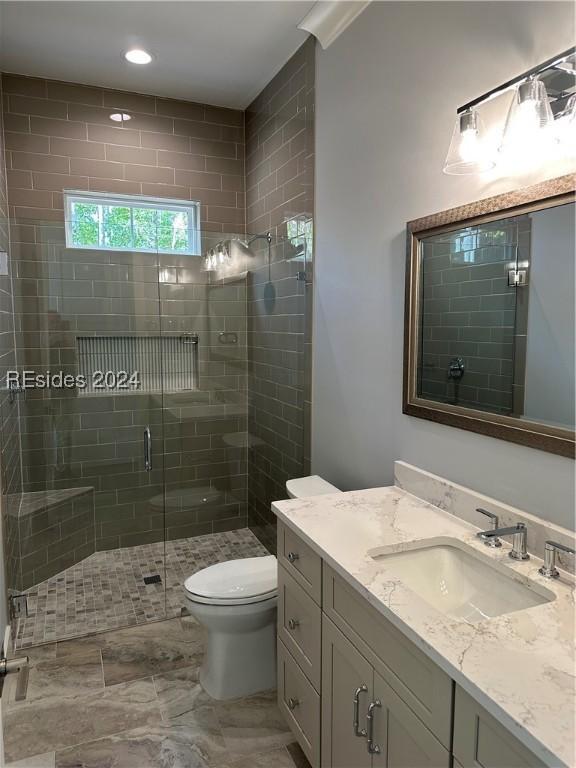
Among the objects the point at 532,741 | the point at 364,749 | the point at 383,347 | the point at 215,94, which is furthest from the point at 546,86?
the point at 215,94

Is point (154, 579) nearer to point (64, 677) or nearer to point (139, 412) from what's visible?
point (64, 677)

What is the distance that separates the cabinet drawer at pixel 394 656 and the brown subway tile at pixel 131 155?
2905 mm

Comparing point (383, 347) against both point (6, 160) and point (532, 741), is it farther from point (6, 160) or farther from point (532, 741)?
point (6, 160)

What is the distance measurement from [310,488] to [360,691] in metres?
1.17

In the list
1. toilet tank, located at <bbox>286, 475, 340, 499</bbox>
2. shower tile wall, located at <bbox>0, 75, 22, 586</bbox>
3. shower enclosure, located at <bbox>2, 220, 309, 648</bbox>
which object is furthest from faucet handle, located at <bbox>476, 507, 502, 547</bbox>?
shower tile wall, located at <bbox>0, 75, 22, 586</bbox>

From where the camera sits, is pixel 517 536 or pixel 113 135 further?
pixel 113 135

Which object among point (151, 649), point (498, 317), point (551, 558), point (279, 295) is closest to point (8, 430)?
point (151, 649)

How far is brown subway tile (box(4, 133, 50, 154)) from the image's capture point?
305 centimetres

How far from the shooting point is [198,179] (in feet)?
11.6

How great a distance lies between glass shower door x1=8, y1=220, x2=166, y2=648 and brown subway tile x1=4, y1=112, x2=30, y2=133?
0.69 meters

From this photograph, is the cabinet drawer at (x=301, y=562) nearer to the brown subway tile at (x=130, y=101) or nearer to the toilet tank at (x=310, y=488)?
the toilet tank at (x=310, y=488)

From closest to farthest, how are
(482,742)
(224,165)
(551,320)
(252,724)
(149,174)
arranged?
(482,742) < (551,320) < (252,724) < (149,174) < (224,165)

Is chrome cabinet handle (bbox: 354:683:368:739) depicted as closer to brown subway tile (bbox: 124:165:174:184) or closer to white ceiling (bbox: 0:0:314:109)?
white ceiling (bbox: 0:0:314:109)

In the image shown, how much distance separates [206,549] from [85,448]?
1.00 metres
